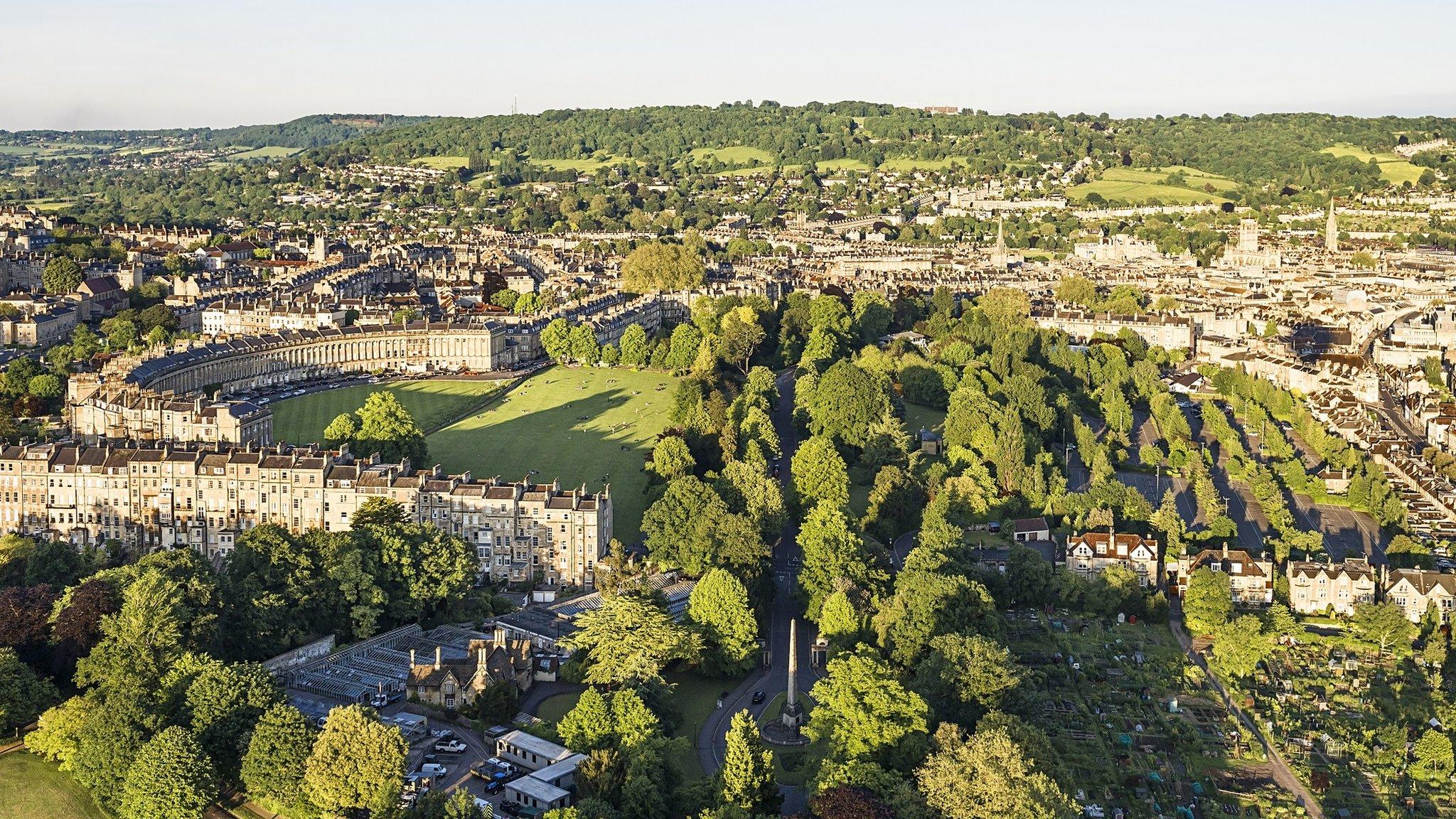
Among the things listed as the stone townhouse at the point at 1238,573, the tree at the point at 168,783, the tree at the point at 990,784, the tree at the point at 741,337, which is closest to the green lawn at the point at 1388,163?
the tree at the point at 741,337

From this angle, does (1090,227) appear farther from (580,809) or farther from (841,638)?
(580,809)

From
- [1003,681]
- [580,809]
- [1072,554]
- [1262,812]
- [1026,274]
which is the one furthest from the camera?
[1026,274]

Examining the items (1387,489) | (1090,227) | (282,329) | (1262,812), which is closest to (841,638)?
(1262,812)

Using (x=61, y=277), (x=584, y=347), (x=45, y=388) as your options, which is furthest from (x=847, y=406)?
(x=61, y=277)

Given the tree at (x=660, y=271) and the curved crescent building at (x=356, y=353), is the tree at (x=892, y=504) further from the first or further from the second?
the tree at (x=660, y=271)

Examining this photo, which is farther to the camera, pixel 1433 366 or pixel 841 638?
pixel 1433 366

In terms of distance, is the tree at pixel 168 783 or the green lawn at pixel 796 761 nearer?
the tree at pixel 168 783

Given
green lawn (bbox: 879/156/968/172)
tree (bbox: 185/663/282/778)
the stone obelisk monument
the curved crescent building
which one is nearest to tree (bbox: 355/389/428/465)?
the curved crescent building
